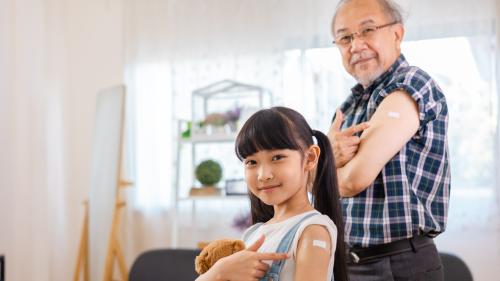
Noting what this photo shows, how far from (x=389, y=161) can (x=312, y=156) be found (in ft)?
0.78

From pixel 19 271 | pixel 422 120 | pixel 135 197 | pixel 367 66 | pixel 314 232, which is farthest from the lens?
pixel 135 197

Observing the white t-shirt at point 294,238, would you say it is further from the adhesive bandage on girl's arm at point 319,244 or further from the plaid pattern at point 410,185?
the plaid pattern at point 410,185

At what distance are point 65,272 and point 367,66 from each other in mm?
3820

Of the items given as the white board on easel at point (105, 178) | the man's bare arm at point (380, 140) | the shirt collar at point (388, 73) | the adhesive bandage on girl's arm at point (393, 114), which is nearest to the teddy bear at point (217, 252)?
the man's bare arm at point (380, 140)

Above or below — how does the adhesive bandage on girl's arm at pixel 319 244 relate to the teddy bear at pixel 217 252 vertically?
above

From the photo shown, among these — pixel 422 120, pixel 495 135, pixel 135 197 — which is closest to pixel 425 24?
pixel 495 135

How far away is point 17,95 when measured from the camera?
13.3ft

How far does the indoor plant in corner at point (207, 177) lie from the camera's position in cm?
376

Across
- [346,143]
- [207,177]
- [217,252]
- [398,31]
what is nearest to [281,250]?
[217,252]

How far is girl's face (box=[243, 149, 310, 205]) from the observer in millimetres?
987

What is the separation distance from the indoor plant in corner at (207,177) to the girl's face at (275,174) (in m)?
2.77

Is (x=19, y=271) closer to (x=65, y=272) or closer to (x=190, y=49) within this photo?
(x=65, y=272)

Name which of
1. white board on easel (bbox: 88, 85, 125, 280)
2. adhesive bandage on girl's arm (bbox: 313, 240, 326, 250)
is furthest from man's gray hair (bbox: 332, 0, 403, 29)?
white board on easel (bbox: 88, 85, 125, 280)

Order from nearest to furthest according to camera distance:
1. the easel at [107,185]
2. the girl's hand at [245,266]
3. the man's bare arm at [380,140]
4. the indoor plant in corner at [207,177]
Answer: the girl's hand at [245,266] < the man's bare arm at [380,140] < the easel at [107,185] < the indoor plant in corner at [207,177]
